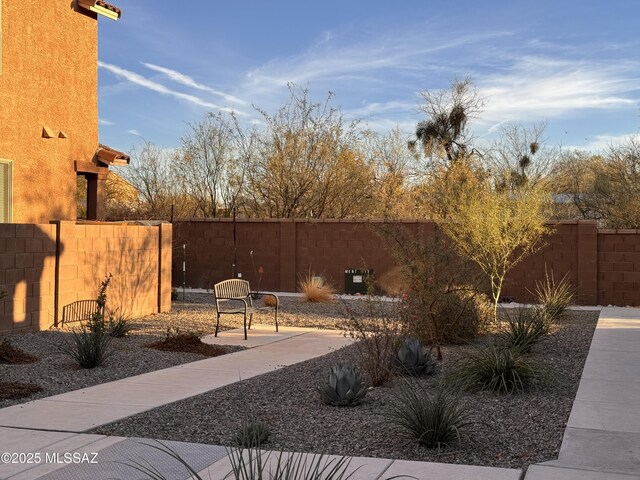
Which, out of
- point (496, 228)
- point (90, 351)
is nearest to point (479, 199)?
point (496, 228)

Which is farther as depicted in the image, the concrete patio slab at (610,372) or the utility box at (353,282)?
the utility box at (353,282)

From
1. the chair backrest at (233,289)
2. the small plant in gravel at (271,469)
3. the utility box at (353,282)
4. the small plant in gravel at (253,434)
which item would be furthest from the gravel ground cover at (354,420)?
the utility box at (353,282)

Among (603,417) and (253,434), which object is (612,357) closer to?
(603,417)

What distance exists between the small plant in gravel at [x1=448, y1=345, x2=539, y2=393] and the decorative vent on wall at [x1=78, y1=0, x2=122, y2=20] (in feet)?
45.4

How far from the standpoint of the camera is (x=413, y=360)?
894cm

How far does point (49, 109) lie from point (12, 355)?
8.39 metres

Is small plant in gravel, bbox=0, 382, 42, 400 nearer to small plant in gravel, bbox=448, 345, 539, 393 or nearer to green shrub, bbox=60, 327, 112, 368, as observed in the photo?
green shrub, bbox=60, 327, 112, 368

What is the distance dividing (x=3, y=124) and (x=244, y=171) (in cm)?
1433

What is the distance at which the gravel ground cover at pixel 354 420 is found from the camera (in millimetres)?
5852

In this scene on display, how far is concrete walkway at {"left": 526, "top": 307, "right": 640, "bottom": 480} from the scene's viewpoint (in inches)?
208

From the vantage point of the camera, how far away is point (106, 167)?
61.9 feet

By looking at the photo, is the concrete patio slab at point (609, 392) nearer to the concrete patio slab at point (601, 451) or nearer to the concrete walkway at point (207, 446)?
the concrete walkway at point (207, 446)

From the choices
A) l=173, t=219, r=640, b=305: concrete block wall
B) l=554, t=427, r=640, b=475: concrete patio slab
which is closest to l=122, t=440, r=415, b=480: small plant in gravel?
l=554, t=427, r=640, b=475: concrete patio slab

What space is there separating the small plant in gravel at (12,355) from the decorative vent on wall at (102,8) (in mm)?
10429
